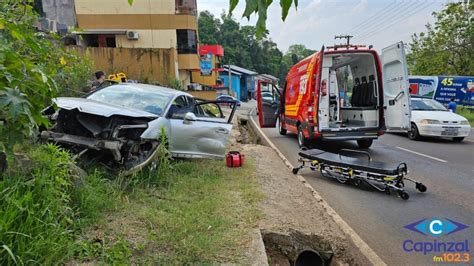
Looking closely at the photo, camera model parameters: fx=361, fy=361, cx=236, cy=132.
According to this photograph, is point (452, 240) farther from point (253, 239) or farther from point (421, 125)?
point (421, 125)

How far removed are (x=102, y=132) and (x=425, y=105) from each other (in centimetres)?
1201

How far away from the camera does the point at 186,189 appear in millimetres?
5363

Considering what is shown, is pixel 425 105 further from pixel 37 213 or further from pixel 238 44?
pixel 238 44

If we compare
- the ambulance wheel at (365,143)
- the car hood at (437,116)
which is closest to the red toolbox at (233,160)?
the ambulance wheel at (365,143)

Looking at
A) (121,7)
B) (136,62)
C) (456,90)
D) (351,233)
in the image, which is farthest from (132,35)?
(351,233)

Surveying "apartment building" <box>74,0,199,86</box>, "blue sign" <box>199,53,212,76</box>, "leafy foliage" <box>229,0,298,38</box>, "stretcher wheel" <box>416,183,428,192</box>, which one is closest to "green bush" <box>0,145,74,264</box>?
"leafy foliage" <box>229,0,298,38</box>

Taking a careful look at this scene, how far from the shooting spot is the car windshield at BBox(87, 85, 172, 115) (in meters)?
6.31

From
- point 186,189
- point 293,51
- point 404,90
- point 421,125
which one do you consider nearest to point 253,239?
point 186,189

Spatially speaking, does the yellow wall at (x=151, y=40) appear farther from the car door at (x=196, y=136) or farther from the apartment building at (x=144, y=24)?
the car door at (x=196, y=136)

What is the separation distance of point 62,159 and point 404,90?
27.7ft

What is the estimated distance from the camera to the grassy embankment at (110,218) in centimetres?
291

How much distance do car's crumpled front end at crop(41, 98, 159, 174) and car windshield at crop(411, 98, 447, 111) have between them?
432 inches

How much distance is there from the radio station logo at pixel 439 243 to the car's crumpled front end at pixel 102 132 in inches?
147

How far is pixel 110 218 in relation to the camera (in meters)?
3.99
